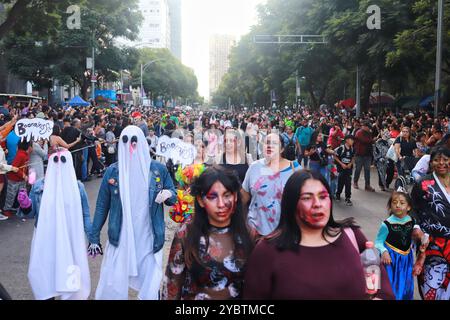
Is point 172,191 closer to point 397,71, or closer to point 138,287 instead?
point 138,287

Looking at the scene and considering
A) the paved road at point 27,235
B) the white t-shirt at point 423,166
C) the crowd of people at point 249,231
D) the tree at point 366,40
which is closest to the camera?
the crowd of people at point 249,231

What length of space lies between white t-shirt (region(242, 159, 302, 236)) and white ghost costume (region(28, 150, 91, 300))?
1570 mm

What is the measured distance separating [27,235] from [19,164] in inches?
76.1

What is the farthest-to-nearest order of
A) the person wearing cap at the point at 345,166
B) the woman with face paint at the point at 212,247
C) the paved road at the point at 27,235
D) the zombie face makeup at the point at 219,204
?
the person wearing cap at the point at 345,166, the paved road at the point at 27,235, the zombie face makeup at the point at 219,204, the woman with face paint at the point at 212,247

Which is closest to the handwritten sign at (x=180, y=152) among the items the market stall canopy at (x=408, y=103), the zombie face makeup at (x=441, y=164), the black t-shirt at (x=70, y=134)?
the zombie face makeup at (x=441, y=164)

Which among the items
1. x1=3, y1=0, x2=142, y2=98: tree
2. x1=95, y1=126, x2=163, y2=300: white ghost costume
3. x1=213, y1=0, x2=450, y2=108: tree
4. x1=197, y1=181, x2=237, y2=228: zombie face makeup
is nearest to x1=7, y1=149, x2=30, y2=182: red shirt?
x1=95, y1=126, x2=163, y2=300: white ghost costume

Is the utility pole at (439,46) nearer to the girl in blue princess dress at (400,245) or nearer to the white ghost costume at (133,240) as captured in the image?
the girl in blue princess dress at (400,245)

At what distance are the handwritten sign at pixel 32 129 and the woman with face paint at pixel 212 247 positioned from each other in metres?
8.22

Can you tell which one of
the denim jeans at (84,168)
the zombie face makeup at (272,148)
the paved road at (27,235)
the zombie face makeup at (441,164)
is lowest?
the paved road at (27,235)

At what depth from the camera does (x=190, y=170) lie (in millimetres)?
6598

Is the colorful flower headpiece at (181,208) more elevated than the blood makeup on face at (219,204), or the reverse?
the blood makeup on face at (219,204)

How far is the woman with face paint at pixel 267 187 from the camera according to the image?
5348mm

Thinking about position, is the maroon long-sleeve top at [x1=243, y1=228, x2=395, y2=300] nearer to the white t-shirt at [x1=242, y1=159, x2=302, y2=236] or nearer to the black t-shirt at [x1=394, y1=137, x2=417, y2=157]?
the white t-shirt at [x1=242, y1=159, x2=302, y2=236]
